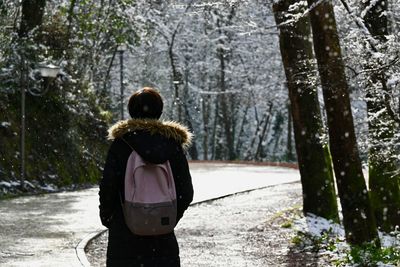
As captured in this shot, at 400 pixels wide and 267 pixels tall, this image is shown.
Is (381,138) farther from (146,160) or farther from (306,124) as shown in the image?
(146,160)

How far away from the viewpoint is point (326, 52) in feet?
32.9

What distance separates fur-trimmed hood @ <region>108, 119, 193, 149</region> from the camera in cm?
515

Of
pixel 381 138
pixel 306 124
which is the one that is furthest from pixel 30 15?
pixel 381 138

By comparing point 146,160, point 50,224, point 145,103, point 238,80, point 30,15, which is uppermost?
point 238,80

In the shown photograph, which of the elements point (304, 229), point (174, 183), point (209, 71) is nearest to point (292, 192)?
point (304, 229)

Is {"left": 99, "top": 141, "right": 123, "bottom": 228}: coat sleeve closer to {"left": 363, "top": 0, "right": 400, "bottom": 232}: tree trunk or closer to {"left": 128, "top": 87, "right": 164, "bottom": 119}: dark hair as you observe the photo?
{"left": 128, "top": 87, "right": 164, "bottom": 119}: dark hair

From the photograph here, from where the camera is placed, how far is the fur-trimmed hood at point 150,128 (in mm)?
5152

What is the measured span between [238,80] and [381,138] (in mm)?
35176

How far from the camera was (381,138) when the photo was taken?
1166 centimetres

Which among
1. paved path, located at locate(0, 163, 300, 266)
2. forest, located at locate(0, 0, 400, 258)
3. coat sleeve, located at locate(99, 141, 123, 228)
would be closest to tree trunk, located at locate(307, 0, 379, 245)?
forest, located at locate(0, 0, 400, 258)

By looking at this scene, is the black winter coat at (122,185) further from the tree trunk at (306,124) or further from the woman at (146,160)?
the tree trunk at (306,124)

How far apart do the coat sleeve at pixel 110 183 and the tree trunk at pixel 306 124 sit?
7.20 metres

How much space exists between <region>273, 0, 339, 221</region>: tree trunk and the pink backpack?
713 centimetres

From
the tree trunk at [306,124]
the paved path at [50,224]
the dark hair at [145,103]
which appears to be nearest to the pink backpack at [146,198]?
the dark hair at [145,103]
